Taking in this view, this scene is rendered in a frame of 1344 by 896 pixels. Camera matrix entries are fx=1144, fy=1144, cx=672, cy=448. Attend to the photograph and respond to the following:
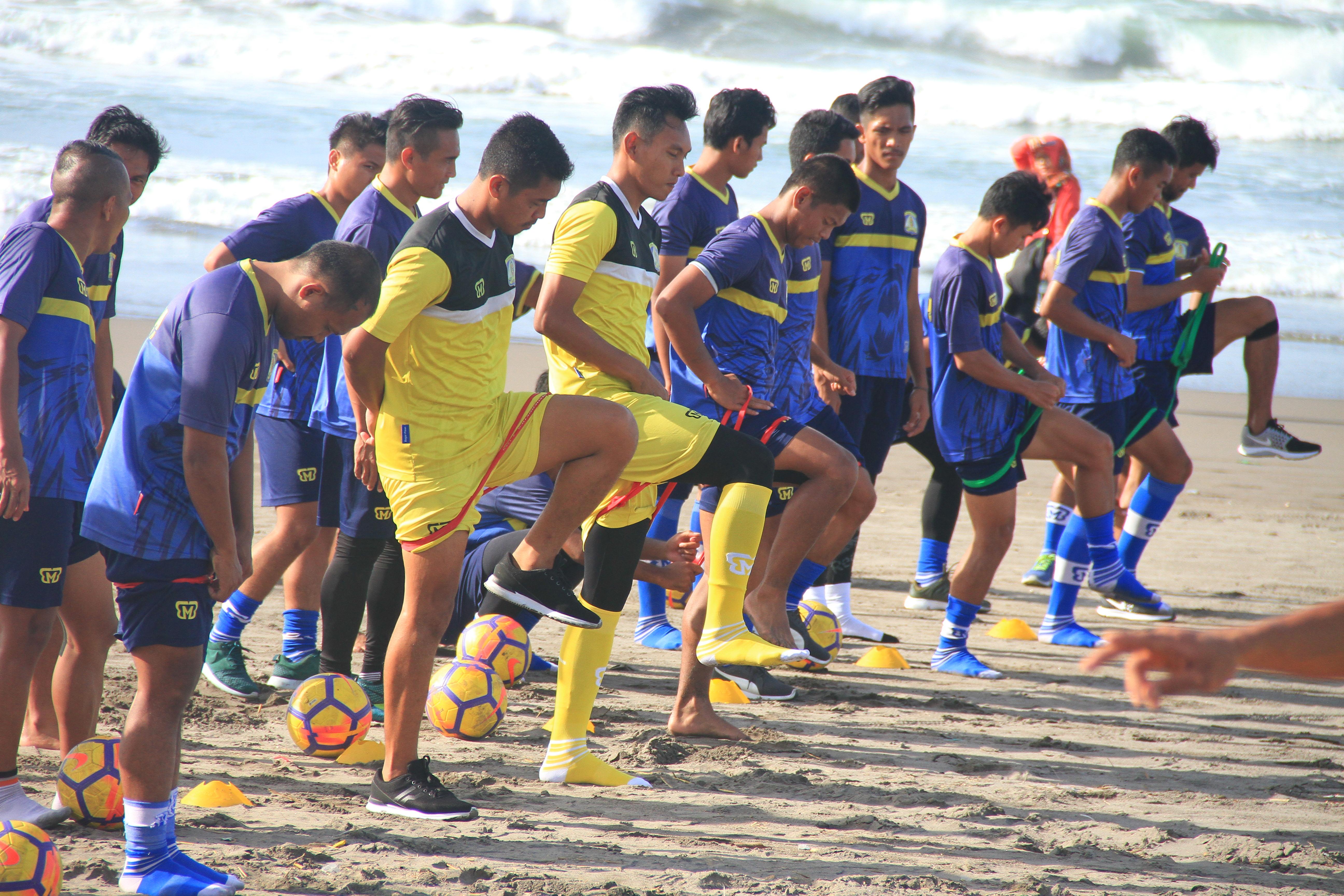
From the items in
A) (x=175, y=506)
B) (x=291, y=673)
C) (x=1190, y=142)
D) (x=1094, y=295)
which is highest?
(x=1190, y=142)

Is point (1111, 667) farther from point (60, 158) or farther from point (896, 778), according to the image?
point (60, 158)

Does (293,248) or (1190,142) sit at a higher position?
(1190,142)

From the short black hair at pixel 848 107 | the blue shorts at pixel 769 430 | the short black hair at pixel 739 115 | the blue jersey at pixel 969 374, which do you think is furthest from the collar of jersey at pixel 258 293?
the short black hair at pixel 848 107

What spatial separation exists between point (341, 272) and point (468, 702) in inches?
76.1

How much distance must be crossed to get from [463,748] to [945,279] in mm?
3288

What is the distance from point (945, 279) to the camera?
5801 mm

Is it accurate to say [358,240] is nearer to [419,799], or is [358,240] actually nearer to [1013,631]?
[419,799]

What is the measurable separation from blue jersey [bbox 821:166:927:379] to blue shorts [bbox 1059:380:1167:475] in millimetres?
1269

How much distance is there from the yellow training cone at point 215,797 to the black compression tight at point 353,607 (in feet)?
3.22

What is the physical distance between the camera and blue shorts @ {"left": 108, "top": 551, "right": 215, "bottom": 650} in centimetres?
305

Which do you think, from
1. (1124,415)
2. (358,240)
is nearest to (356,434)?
(358,240)

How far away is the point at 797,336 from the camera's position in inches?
203

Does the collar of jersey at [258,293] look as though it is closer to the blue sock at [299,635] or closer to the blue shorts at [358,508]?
the blue shorts at [358,508]

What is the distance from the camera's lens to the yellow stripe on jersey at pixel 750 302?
4793 mm
